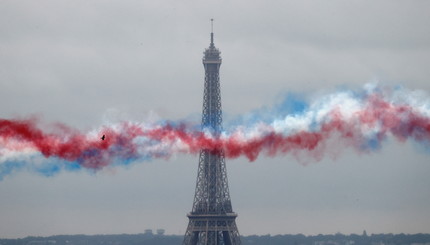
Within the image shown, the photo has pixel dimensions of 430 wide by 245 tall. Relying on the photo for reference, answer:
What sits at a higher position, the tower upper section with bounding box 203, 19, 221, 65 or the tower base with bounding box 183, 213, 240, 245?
the tower upper section with bounding box 203, 19, 221, 65

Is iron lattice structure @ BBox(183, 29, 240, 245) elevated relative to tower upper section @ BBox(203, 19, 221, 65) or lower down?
lower down

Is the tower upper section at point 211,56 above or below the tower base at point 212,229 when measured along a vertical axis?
above

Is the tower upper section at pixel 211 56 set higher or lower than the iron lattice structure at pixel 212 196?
higher

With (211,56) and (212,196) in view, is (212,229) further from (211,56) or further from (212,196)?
(211,56)

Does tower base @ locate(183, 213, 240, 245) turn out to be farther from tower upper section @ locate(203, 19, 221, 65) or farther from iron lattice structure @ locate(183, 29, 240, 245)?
tower upper section @ locate(203, 19, 221, 65)

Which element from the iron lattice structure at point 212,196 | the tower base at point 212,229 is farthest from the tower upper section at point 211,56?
the tower base at point 212,229

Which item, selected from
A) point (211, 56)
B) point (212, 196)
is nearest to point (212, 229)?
point (212, 196)

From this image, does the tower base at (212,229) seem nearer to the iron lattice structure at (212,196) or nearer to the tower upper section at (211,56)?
the iron lattice structure at (212,196)

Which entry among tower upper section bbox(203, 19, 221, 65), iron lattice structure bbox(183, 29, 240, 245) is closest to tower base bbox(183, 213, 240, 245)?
iron lattice structure bbox(183, 29, 240, 245)
